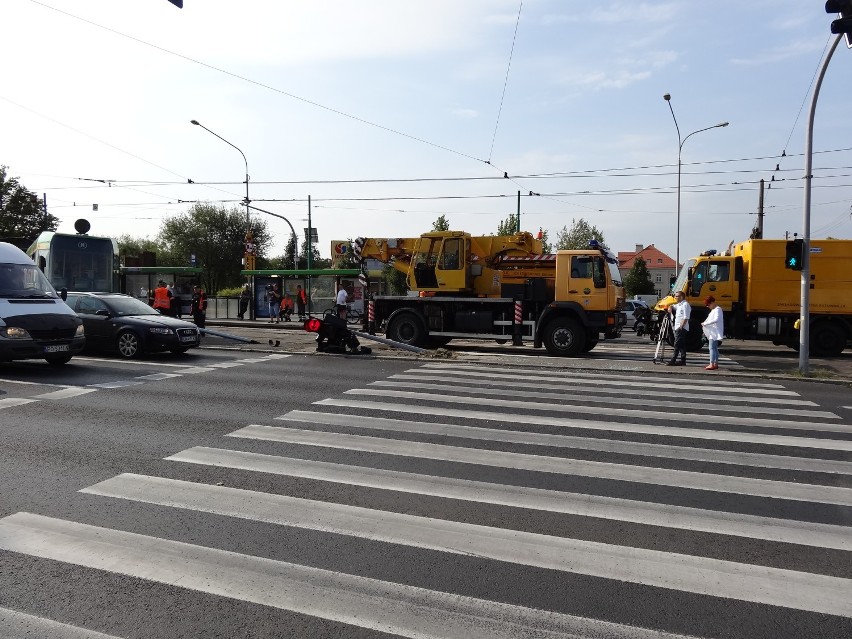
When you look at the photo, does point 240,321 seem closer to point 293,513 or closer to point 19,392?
point 19,392

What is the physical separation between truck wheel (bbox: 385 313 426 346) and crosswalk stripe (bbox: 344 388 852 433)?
7.67 metres

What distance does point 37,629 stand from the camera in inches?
128

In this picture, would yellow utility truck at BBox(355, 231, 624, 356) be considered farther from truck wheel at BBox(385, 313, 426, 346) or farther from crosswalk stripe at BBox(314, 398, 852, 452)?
crosswalk stripe at BBox(314, 398, 852, 452)

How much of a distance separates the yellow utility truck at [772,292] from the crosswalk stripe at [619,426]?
1137cm

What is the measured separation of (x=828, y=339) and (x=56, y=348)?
19.4 meters

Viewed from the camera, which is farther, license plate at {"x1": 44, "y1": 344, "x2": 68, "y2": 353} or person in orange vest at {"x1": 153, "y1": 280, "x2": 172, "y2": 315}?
person in orange vest at {"x1": 153, "y1": 280, "x2": 172, "y2": 315}

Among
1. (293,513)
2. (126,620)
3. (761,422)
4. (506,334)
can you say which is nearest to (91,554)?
(126,620)

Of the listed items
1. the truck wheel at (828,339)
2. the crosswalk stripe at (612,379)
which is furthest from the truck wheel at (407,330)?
the truck wheel at (828,339)

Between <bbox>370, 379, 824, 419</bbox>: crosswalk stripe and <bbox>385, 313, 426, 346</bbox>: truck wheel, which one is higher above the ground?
<bbox>385, 313, 426, 346</bbox>: truck wheel

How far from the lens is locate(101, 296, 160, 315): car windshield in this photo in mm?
15008

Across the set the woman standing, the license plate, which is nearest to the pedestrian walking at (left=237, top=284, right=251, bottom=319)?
the license plate

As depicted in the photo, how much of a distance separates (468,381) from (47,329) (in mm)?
7824

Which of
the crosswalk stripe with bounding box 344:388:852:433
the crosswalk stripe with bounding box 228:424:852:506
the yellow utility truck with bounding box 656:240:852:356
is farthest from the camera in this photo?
the yellow utility truck with bounding box 656:240:852:356

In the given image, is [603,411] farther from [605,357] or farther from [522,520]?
[605,357]
